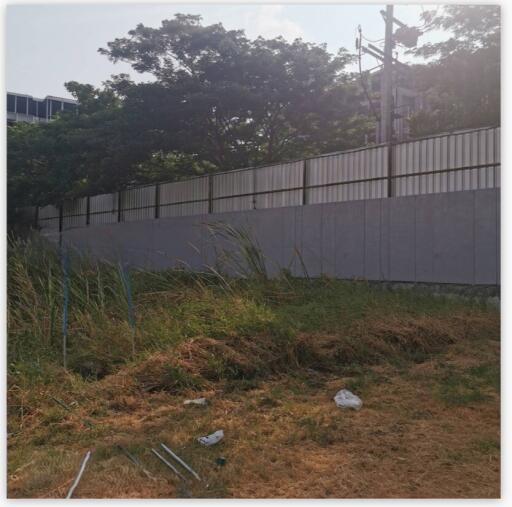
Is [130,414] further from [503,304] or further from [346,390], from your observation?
[503,304]

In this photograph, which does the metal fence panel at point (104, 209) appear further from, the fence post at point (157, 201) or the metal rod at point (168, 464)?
the metal rod at point (168, 464)

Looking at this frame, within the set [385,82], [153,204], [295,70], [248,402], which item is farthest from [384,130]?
[248,402]

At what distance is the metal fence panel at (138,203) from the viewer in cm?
1421

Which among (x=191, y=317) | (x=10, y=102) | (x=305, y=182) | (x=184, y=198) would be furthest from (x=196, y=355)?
(x=184, y=198)

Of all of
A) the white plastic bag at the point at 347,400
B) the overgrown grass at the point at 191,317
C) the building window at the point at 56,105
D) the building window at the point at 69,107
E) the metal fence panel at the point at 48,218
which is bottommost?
the white plastic bag at the point at 347,400

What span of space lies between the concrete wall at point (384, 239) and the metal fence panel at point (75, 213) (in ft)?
22.5

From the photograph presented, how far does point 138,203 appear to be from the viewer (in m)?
14.7

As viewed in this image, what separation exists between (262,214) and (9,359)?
683 centimetres

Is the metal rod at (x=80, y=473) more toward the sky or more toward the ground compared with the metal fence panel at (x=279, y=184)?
more toward the ground

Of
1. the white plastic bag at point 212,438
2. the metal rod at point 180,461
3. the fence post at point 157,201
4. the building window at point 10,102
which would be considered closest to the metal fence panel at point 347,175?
the building window at point 10,102

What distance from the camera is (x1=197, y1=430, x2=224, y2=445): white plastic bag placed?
2.96 metres

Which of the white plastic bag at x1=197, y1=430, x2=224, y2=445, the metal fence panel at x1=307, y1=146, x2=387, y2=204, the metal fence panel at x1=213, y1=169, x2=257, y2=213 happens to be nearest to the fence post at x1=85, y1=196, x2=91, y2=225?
the metal fence panel at x1=213, y1=169, x2=257, y2=213

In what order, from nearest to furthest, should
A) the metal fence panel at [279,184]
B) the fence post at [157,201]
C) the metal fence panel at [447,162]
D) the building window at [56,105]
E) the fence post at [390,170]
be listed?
the metal fence panel at [447,162], the fence post at [390,170], the metal fence panel at [279,184], the fence post at [157,201], the building window at [56,105]

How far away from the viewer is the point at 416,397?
3.67m
